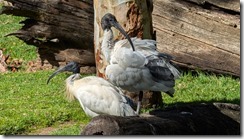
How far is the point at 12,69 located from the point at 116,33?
421 centimetres

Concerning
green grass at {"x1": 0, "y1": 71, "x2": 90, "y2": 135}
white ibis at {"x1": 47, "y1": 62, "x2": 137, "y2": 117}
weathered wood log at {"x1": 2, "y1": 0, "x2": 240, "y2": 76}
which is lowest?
green grass at {"x1": 0, "y1": 71, "x2": 90, "y2": 135}

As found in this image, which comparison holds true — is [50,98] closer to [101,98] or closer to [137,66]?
[101,98]

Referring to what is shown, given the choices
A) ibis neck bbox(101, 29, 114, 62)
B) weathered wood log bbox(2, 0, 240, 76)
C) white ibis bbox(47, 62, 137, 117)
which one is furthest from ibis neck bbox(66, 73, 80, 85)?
weathered wood log bbox(2, 0, 240, 76)

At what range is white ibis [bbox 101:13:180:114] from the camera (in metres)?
8.13

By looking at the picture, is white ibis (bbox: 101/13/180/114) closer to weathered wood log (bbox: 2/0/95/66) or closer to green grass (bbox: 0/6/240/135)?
green grass (bbox: 0/6/240/135)

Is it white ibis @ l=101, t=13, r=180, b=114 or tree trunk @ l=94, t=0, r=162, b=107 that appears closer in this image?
white ibis @ l=101, t=13, r=180, b=114

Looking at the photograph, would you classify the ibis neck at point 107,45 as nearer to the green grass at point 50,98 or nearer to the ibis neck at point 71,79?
the green grass at point 50,98

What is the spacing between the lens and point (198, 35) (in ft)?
38.5

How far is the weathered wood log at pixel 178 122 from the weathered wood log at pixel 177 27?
3.83 metres

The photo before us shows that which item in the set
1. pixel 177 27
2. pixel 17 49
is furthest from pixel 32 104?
pixel 17 49

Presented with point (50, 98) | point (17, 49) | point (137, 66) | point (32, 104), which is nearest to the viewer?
point (137, 66)

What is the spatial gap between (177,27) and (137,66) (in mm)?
3789

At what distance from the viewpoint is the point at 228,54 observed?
1155 centimetres

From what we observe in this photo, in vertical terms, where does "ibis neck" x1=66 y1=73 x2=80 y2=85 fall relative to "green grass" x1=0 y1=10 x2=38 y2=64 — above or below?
above
